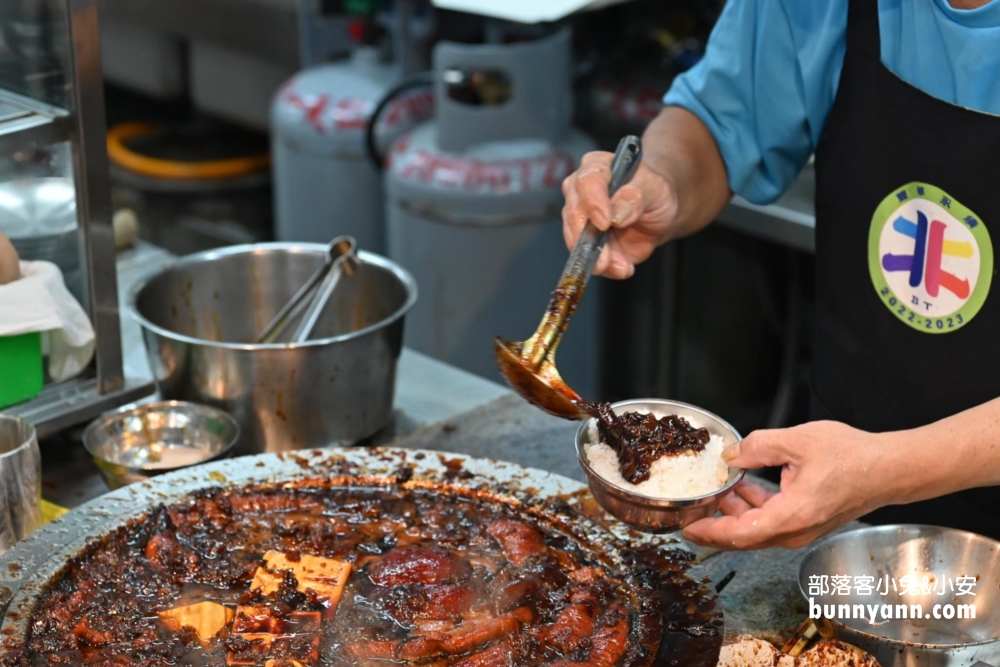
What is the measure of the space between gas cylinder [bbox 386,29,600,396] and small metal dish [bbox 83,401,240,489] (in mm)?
1844

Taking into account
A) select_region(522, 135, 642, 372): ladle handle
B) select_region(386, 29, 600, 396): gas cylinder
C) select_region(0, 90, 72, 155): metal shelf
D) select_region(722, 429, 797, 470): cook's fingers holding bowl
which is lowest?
select_region(386, 29, 600, 396): gas cylinder

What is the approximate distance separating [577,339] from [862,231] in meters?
2.08

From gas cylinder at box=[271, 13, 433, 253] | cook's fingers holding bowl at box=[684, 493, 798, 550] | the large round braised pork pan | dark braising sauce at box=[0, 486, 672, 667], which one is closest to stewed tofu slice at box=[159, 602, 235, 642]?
dark braising sauce at box=[0, 486, 672, 667]

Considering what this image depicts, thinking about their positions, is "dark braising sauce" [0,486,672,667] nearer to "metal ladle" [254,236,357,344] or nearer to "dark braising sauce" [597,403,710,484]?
"dark braising sauce" [597,403,710,484]

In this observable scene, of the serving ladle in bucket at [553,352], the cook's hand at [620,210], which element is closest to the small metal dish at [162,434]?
the serving ladle in bucket at [553,352]

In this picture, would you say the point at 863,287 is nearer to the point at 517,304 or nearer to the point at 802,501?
the point at 802,501

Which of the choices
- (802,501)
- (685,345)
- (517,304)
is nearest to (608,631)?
(802,501)

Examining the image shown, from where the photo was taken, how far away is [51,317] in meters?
→ 2.01

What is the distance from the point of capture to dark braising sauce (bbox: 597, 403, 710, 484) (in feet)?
5.45

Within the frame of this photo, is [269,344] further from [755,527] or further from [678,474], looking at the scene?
[755,527]

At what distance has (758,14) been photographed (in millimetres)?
2180

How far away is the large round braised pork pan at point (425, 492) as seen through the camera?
1.66 metres

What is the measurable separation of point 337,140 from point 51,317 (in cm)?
258

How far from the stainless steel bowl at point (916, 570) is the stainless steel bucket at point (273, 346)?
0.94 meters
